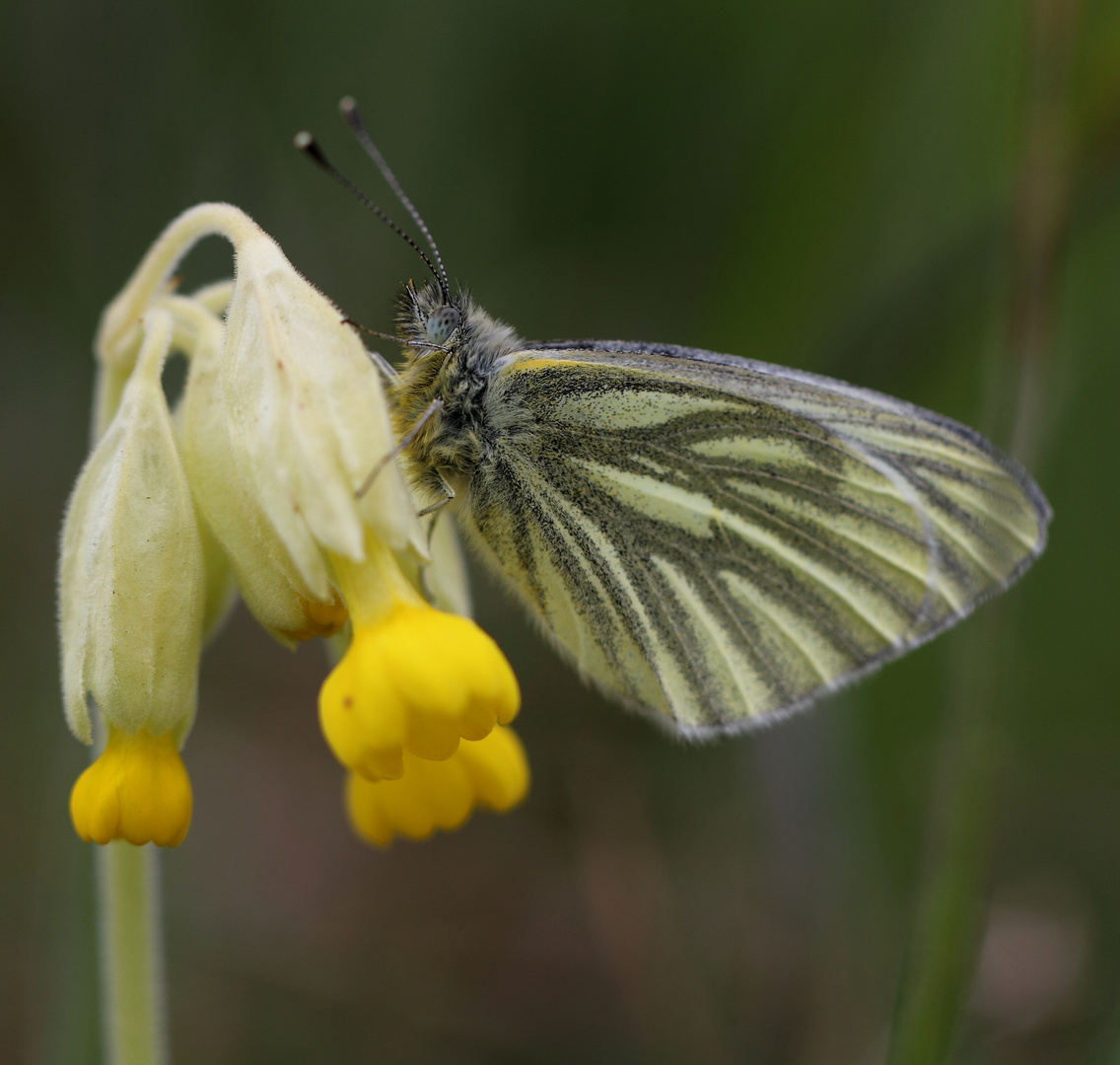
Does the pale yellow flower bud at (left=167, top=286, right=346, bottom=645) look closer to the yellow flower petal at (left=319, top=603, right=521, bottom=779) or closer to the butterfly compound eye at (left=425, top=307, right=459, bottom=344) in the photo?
the yellow flower petal at (left=319, top=603, right=521, bottom=779)

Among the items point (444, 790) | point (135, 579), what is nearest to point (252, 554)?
point (135, 579)

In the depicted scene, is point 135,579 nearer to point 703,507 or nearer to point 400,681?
point 400,681

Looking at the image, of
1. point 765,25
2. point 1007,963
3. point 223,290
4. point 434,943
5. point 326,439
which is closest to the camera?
point 326,439

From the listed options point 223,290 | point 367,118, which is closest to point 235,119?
point 367,118

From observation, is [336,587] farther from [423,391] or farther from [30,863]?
[30,863]

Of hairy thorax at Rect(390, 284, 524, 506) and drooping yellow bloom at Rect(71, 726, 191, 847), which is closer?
drooping yellow bloom at Rect(71, 726, 191, 847)

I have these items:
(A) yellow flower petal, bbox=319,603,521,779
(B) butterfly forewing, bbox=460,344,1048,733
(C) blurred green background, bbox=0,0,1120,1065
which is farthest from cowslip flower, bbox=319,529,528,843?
(C) blurred green background, bbox=0,0,1120,1065
